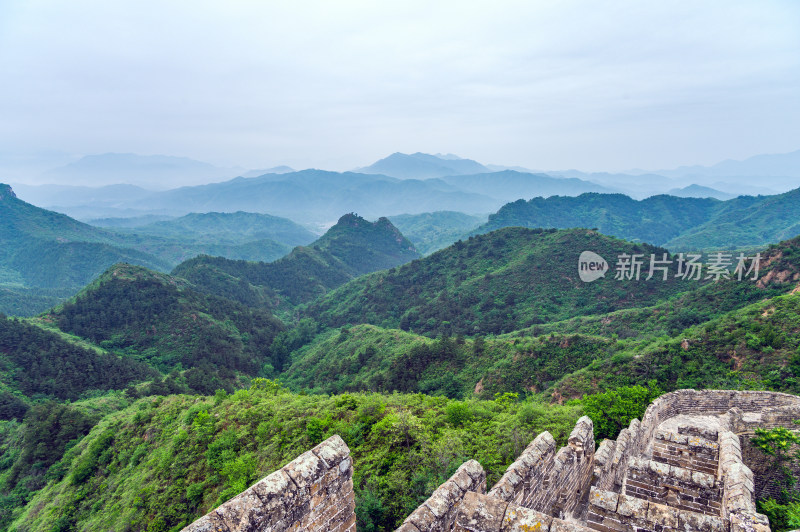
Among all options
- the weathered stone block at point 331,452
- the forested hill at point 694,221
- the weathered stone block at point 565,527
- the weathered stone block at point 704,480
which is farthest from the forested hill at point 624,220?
the weathered stone block at point 565,527

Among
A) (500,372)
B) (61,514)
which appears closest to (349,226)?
(500,372)

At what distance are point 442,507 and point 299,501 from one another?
1978 millimetres

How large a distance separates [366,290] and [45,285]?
132m

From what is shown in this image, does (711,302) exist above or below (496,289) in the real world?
above

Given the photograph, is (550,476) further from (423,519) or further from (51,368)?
(51,368)

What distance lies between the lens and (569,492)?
7.71 meters

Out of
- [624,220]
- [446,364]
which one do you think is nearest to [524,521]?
[446,364]

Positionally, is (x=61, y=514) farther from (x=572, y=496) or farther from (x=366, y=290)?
(x=366, y=290)

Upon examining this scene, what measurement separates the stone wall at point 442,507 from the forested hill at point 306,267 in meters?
101

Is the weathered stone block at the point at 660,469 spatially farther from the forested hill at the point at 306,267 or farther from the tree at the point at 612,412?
the forested hill at the point at 306,267

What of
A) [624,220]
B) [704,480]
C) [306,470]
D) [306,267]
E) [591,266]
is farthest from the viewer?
[624,220]

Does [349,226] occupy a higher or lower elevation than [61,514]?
higher

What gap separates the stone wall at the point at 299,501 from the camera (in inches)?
156

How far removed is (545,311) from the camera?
59.3m
